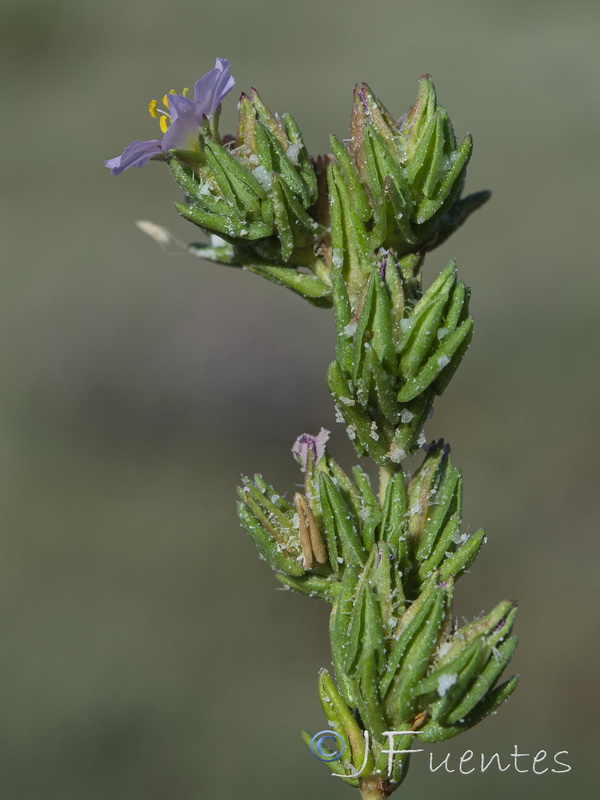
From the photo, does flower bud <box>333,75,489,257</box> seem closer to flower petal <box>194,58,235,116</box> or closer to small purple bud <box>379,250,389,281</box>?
small purple bud <box>379,250,389,281</box>

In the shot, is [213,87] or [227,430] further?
[227,430]

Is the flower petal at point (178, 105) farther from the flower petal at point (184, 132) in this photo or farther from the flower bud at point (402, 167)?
the flower bud at point (402, 167)

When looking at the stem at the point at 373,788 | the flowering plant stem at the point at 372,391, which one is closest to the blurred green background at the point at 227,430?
the stem at the point at 373,788

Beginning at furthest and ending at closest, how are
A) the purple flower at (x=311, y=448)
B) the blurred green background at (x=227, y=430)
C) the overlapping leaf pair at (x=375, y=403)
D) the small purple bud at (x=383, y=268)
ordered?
the blurred green background at (x=227, y=430), the purple flower at (x=311, y=448), the small purple bud at (x=383, y=268), the overlapping leaf pair at (x=375, y=403)

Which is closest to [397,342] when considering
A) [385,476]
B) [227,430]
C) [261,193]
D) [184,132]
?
[385,476]

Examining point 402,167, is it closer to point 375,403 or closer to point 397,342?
point 397,342

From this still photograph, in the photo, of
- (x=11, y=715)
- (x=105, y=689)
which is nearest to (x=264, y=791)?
(x=105, y=689)

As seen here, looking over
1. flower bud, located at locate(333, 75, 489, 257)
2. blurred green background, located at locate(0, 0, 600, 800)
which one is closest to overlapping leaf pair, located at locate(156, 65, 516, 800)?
flower bud, located at locate(333, 75, 489, 257)

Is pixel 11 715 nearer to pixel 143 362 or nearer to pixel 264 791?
pixel 264 791
